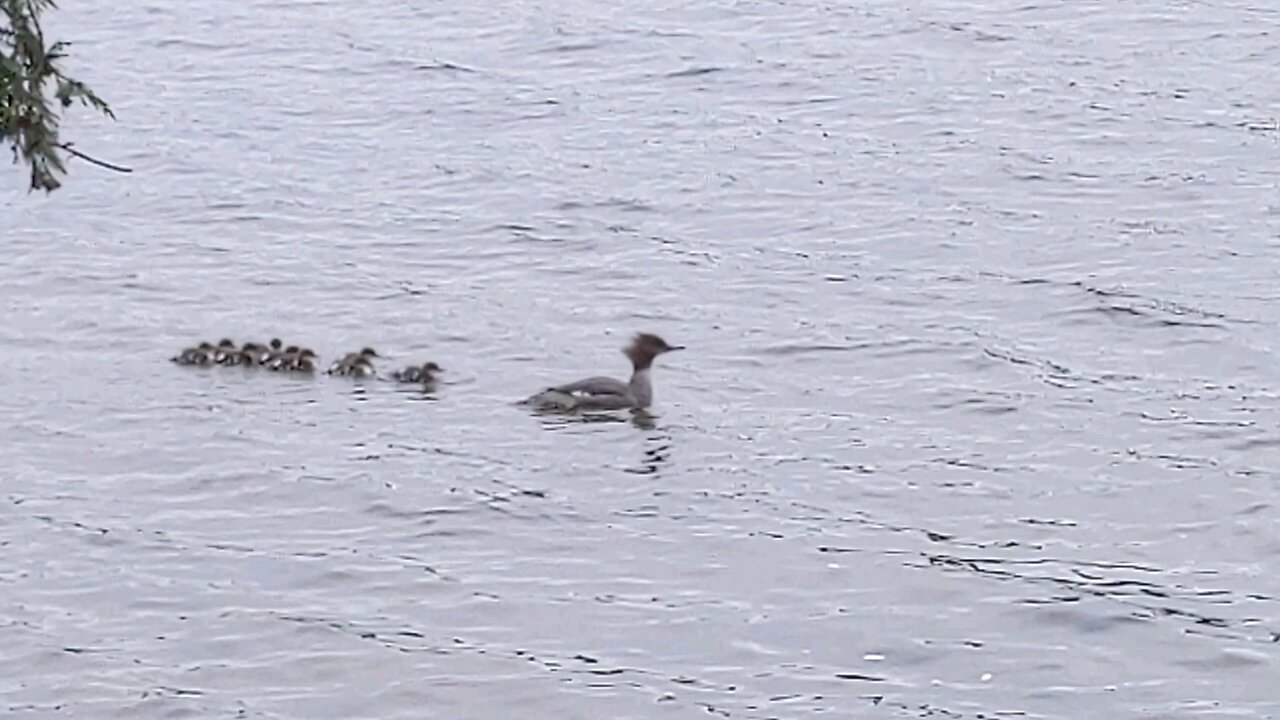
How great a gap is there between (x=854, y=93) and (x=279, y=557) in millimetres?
12369

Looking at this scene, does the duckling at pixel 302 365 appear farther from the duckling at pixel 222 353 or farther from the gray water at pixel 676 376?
the duckling at pixel 222 353

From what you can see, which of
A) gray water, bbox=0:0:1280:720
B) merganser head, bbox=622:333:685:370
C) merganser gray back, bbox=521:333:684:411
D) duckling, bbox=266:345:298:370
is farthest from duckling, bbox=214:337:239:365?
merganser head, bbox=622:333:685:370

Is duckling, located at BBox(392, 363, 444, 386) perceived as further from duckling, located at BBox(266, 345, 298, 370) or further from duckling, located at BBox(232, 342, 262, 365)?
duckling, located at BBox(232, 342, 262, 365)

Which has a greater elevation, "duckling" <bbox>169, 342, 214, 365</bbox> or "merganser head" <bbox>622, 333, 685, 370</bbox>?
"merganser head" <bbox>622, 333, 685, 370</bbox>

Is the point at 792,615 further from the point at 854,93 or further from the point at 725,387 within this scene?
the point at 854,93

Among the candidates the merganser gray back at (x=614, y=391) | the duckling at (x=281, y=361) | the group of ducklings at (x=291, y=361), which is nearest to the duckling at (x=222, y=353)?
the group of ducklings at (x=291, y=361)

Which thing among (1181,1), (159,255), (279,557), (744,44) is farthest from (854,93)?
(279,557)

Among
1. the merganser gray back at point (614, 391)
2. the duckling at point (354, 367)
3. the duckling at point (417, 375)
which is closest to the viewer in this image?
the merganser gray back at point (614, 391)

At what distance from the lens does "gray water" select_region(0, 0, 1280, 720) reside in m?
12.9

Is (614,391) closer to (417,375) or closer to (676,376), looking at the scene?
(676,376)

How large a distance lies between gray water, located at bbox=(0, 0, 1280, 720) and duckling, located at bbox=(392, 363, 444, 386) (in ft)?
0.46

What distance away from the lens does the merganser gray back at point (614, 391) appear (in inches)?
666

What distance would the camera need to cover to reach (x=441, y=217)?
22.2 metres

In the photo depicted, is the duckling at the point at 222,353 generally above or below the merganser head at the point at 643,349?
below
